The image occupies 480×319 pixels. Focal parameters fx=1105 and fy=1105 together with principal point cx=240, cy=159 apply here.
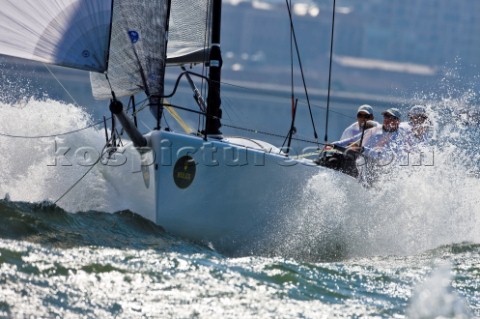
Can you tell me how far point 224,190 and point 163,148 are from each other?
33 cm

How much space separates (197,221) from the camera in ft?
15.6

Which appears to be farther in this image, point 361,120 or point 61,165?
point 361,120

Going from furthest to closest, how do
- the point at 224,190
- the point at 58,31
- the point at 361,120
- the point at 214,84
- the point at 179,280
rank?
the point at 361,120
the point at 214,84
the point at 224,190
the point at 58,31
the point at 179,280

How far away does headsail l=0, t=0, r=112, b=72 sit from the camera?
4.54m

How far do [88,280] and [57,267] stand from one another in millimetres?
159

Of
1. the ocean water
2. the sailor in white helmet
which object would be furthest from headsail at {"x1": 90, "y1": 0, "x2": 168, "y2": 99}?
the sailor in white helmet

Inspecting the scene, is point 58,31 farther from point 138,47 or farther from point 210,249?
point 210,249

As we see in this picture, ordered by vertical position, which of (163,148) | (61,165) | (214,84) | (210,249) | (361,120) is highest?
(214,84)

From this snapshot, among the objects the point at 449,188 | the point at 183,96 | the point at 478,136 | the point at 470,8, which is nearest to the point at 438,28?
the point at 470,8

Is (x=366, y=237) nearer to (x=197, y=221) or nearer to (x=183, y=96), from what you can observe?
(x=197, y=221)

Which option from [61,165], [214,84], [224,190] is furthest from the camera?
[61,165]

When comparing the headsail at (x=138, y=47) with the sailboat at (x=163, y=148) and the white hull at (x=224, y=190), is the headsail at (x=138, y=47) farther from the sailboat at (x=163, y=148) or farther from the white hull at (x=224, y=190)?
the white hull at (x=224, y=190)

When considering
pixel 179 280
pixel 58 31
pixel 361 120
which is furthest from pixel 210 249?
pixel 361 120

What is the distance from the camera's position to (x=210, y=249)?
4.64 metres
